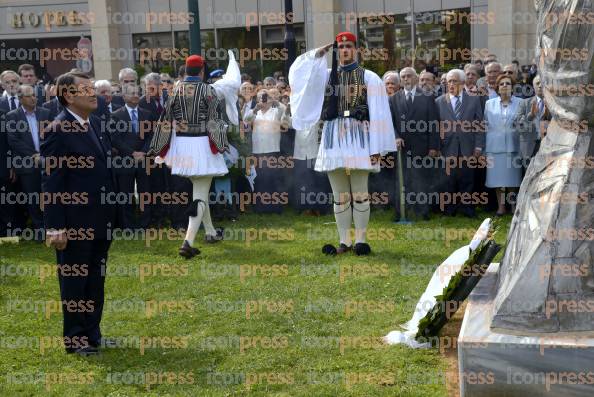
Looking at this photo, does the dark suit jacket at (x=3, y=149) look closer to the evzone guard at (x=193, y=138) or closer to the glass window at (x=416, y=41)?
the evzone guard at (x=193, y=138)

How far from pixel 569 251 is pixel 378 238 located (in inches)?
217

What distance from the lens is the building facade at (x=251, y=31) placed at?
1983 cm

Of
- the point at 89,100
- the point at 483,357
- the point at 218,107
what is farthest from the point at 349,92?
the point at 483,357

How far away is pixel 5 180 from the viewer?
11133mm

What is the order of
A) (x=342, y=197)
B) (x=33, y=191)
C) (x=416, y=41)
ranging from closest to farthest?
1. (x=342, y=197)
2. (x=33, y=191)
3. (x=416, y=41)

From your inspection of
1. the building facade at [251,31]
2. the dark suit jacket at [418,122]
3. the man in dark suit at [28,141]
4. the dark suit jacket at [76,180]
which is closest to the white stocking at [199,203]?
the man in dark suit at [28,141]

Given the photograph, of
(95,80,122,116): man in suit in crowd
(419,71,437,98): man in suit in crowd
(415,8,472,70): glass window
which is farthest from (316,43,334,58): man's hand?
(415,8,472,70): glass window

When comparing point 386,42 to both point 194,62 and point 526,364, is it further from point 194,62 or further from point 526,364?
point 526,364

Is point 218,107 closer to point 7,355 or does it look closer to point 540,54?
A: point 7,355

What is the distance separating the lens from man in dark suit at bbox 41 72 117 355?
6.01 meters

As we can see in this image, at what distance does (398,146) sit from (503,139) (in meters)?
1.50

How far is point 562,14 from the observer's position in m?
4.75

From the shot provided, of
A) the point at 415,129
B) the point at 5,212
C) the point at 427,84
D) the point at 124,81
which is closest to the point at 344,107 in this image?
the point at 415,129

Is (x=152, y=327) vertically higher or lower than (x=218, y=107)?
lower
